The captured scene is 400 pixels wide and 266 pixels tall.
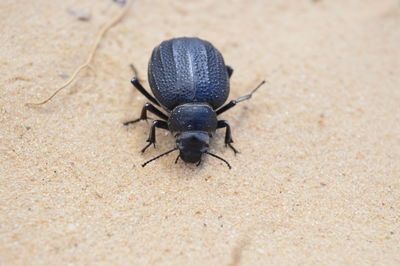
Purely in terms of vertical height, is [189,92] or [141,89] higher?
[189,92]

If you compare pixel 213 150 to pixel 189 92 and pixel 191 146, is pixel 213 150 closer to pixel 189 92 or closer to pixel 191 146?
pixel 191 146

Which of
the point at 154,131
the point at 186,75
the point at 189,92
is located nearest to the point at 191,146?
the point at 154,131

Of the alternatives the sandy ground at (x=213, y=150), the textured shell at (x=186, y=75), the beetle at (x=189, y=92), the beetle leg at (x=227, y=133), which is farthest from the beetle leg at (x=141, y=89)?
the beetle leg at (x=227, y=133)

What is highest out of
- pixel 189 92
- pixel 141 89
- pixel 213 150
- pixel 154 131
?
pixel 189 92

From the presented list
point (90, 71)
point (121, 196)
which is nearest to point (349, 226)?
point (121, 196)

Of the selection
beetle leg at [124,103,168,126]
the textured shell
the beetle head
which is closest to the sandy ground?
beetle leg at [124,103,168,126]

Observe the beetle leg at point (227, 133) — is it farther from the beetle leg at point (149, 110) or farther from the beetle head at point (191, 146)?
the beetle leg at point (149, 110)

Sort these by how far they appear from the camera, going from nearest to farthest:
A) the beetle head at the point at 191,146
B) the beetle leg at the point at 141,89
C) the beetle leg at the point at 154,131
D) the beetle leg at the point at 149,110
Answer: the beetle head at the point at 191,146, the beetle leg at the point at 154,131, the beetle leg at the point at 149,110, the beetle leg at the point at 141,89

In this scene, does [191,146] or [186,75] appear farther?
[186,75]
